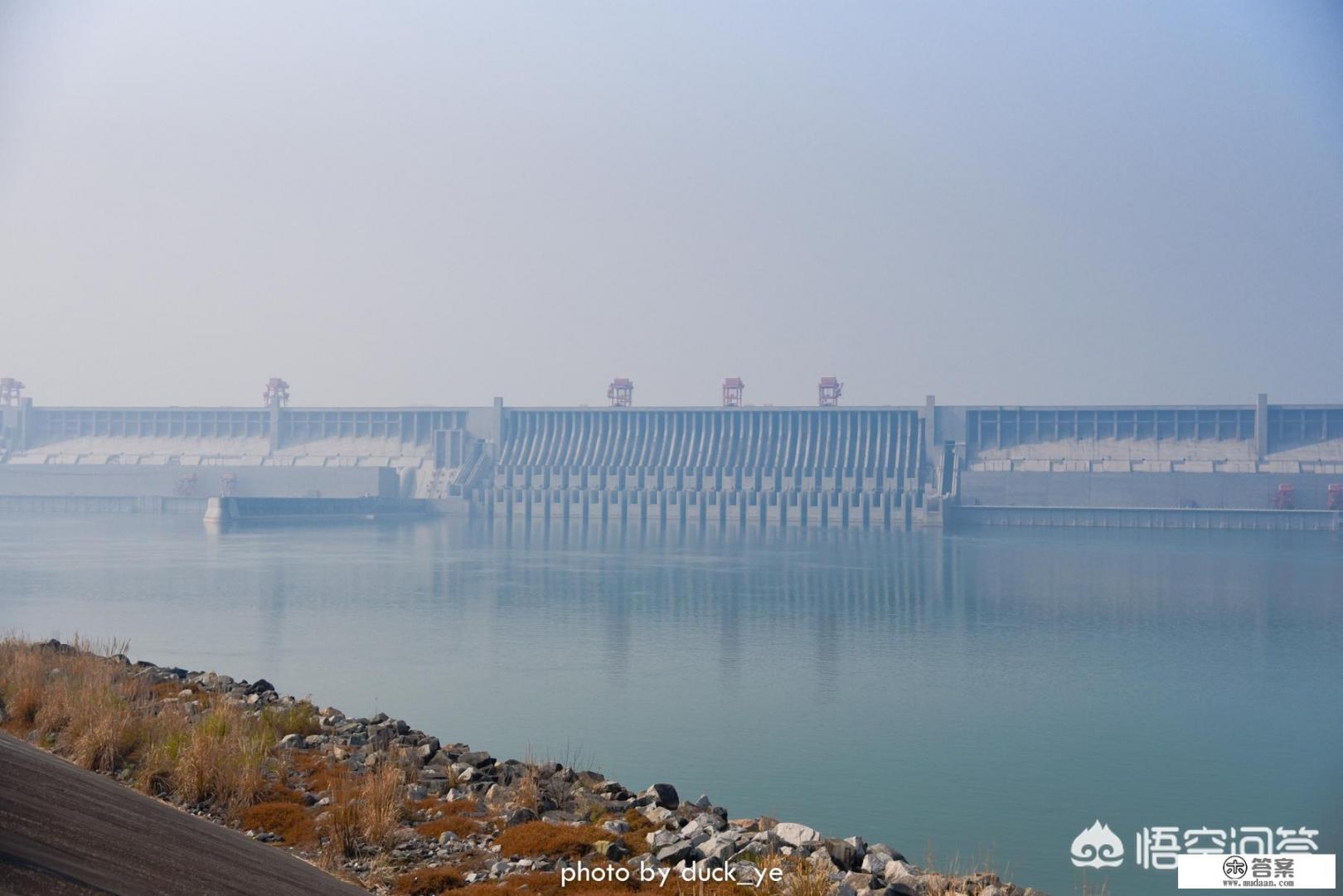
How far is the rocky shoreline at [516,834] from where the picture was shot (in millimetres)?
4770

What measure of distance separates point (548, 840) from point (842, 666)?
10.8 meters

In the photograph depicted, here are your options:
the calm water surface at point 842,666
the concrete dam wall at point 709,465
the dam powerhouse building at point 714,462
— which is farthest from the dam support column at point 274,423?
the calm water surface at point 842,666

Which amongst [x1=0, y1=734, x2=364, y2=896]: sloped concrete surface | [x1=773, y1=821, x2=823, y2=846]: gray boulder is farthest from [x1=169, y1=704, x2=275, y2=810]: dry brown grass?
[x1=773, y1=821, x2=823, y2=846]: gray boulder

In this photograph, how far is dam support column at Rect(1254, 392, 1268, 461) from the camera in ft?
151

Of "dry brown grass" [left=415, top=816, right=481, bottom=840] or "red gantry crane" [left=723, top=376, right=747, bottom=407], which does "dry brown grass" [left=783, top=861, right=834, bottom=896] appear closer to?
"dry brown grass" [left=415, top=816, right=481, bottom=840]

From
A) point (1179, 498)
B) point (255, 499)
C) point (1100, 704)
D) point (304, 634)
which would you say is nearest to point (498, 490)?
point (255, 499)

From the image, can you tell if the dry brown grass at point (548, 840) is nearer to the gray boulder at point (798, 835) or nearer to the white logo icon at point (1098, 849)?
the gray boulder at point (798, 835)

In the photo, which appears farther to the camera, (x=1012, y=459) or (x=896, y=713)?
(x=1012, y=459)

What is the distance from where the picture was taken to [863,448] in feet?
171

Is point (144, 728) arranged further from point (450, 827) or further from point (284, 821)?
point (450, 827)

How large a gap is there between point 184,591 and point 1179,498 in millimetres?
36251

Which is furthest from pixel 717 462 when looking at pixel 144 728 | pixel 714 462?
pixel 144 728

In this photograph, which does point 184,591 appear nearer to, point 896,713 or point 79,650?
point 79,650

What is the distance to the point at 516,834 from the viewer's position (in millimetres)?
5367
